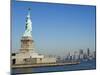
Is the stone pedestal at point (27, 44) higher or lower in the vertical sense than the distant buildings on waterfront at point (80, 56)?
higher

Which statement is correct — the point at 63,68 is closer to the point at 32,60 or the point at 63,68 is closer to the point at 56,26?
the point at 32,60

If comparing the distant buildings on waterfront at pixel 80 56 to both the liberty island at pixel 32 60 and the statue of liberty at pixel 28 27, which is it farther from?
the statue of liberty at pixel 28 27

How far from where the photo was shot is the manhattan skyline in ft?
11.2

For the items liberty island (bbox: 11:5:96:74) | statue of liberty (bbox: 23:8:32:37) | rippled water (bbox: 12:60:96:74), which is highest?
statue of liberty (bbox: 23:8:32:37)

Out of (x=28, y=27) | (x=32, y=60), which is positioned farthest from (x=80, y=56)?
(x=28, y=27)

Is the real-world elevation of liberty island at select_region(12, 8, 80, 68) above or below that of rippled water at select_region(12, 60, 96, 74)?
above

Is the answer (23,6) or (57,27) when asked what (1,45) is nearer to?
(23,6)

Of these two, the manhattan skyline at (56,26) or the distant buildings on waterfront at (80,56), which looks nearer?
the manhattan skyline at (56,26)

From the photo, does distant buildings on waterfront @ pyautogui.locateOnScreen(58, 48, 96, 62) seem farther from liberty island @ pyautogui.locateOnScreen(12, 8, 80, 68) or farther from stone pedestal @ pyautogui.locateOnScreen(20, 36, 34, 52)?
stone pedestal @ pyautogui.locateOnScreen(20, 36, 34, 52)

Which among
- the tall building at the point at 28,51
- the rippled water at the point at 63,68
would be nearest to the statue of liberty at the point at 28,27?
the tall building at the point at 28,51

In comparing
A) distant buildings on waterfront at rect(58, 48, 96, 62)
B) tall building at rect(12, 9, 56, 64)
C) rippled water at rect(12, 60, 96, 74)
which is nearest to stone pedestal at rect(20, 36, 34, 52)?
tall building at rect(12, 9, 56, 64)

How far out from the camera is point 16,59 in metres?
3.39

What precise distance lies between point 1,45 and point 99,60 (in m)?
1.61

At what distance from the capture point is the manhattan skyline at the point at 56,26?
3.40 meters
